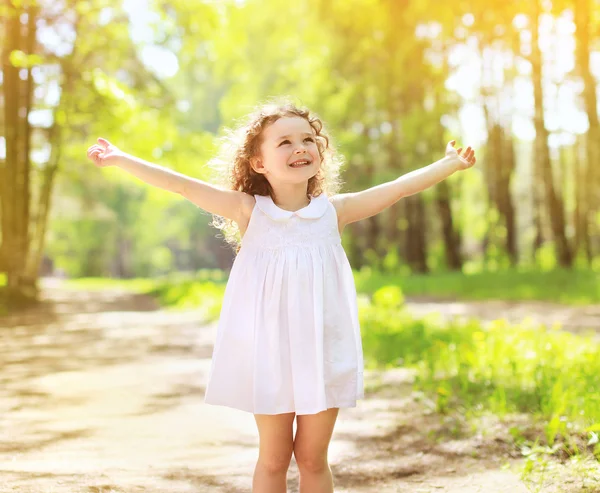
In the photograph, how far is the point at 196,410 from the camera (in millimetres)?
6316

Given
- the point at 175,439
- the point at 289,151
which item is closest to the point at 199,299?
the point at 175,439

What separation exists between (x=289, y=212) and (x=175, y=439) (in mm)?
2450

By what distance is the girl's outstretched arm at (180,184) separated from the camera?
3.36 meters

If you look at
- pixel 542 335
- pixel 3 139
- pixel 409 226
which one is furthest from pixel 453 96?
pixel 542 335

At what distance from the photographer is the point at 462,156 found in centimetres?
387

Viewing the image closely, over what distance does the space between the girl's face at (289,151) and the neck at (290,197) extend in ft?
0.13

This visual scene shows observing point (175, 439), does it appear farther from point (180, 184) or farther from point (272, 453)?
point (180, 184)

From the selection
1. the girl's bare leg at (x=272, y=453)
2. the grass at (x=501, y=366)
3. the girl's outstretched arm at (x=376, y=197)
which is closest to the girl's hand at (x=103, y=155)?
the girl's outstretched arm at (x=376, y=197)

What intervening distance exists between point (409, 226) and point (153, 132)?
928 centimetres

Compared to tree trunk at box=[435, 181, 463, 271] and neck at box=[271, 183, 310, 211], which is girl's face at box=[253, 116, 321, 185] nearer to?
neck at box=[271, 183, 310, 211]

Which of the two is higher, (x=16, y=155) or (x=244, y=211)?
(x=16, y=155)

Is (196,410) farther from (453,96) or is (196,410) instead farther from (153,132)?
(453,96)

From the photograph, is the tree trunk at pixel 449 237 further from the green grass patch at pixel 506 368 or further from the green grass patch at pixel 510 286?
the green grass patch at pixel 506 368

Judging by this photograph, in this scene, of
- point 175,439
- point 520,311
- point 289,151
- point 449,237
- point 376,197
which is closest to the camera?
point 289,151
